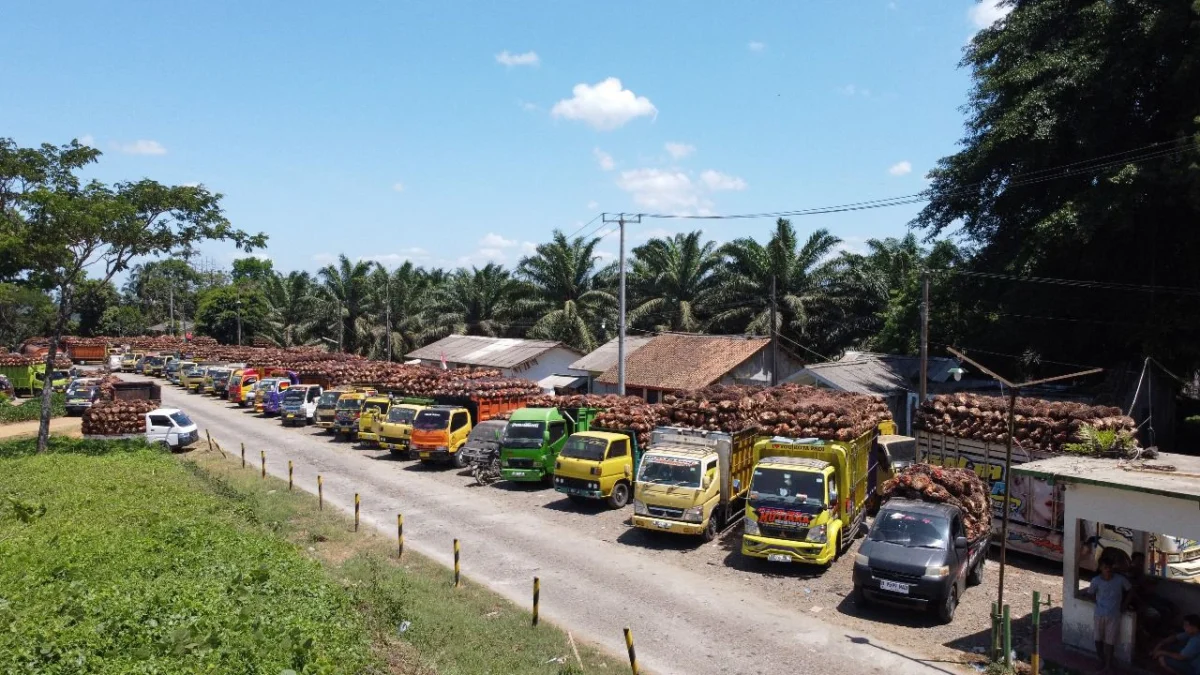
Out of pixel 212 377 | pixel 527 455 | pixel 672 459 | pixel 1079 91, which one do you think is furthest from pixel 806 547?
pixel 212 377

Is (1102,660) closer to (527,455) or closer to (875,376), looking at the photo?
(527,455)

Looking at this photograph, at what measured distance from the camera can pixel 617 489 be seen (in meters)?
20.5

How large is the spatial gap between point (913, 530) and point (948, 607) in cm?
126

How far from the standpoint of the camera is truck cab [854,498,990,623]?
12.3m

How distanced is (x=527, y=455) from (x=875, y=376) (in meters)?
16.9

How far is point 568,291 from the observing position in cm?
5062

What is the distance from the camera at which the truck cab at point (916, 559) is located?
1234 centimetres

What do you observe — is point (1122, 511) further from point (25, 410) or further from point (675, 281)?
point (25, 410)

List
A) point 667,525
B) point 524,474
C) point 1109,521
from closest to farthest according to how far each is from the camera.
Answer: point 1109,521, point 667,525, point 524,474

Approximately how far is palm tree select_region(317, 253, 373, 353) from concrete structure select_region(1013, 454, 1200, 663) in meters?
54.8

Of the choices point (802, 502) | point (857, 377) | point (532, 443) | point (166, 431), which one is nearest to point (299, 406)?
point (166, 431)

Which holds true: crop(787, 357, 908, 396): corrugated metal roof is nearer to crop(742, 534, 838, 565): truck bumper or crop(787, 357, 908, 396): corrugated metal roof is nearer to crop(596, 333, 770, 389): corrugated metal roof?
crop(596, 333, 770, 389): corrugated metal roof

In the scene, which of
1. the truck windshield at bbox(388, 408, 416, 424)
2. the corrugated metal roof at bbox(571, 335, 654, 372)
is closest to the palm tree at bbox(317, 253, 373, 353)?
the corrugated metal roof at bbox(571, 335, 654, 372)

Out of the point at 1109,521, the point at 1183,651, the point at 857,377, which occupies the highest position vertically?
the point at 857,377
